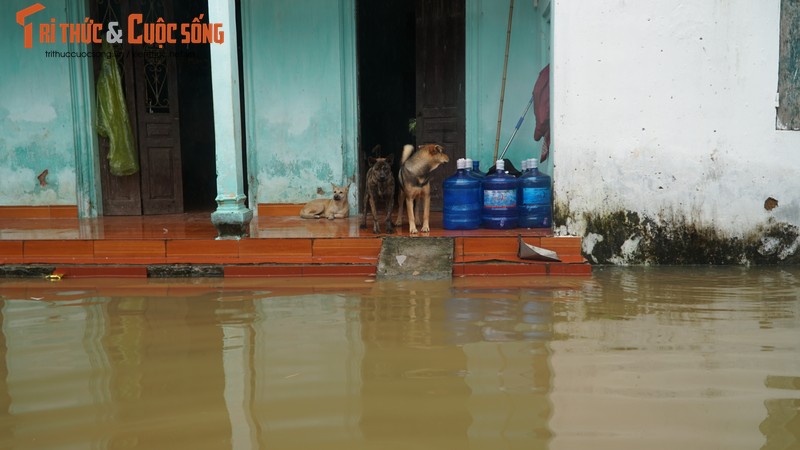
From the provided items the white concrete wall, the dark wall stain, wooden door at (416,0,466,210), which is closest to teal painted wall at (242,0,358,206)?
wooden door at (416,0,466,210)

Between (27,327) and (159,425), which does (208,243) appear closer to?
(27,327)

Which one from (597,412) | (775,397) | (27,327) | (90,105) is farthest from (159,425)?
(90,105)

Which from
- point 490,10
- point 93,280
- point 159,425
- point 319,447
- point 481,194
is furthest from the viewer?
point 490,10

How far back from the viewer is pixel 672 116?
256 inches

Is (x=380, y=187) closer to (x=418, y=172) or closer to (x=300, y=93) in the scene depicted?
(x=418, y=172)

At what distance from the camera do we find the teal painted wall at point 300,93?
8.85 m

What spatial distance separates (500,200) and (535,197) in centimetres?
37

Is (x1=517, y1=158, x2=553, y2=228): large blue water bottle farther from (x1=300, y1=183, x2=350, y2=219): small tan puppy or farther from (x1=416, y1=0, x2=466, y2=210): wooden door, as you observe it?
(x1=300, y1=183, x2=350, y2=219): small tan puppy

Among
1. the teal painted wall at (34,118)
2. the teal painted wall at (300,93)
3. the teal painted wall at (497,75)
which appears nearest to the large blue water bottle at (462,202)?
the teal painted wall at (497,75)

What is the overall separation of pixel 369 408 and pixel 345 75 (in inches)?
255

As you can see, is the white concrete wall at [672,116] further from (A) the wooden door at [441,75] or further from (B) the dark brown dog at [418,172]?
(A) the wooden door at [441,75]

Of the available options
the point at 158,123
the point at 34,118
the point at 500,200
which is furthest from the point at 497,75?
the point at 34,118

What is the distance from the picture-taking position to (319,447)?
2650 mm

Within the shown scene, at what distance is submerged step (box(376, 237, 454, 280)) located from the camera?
608 cm
